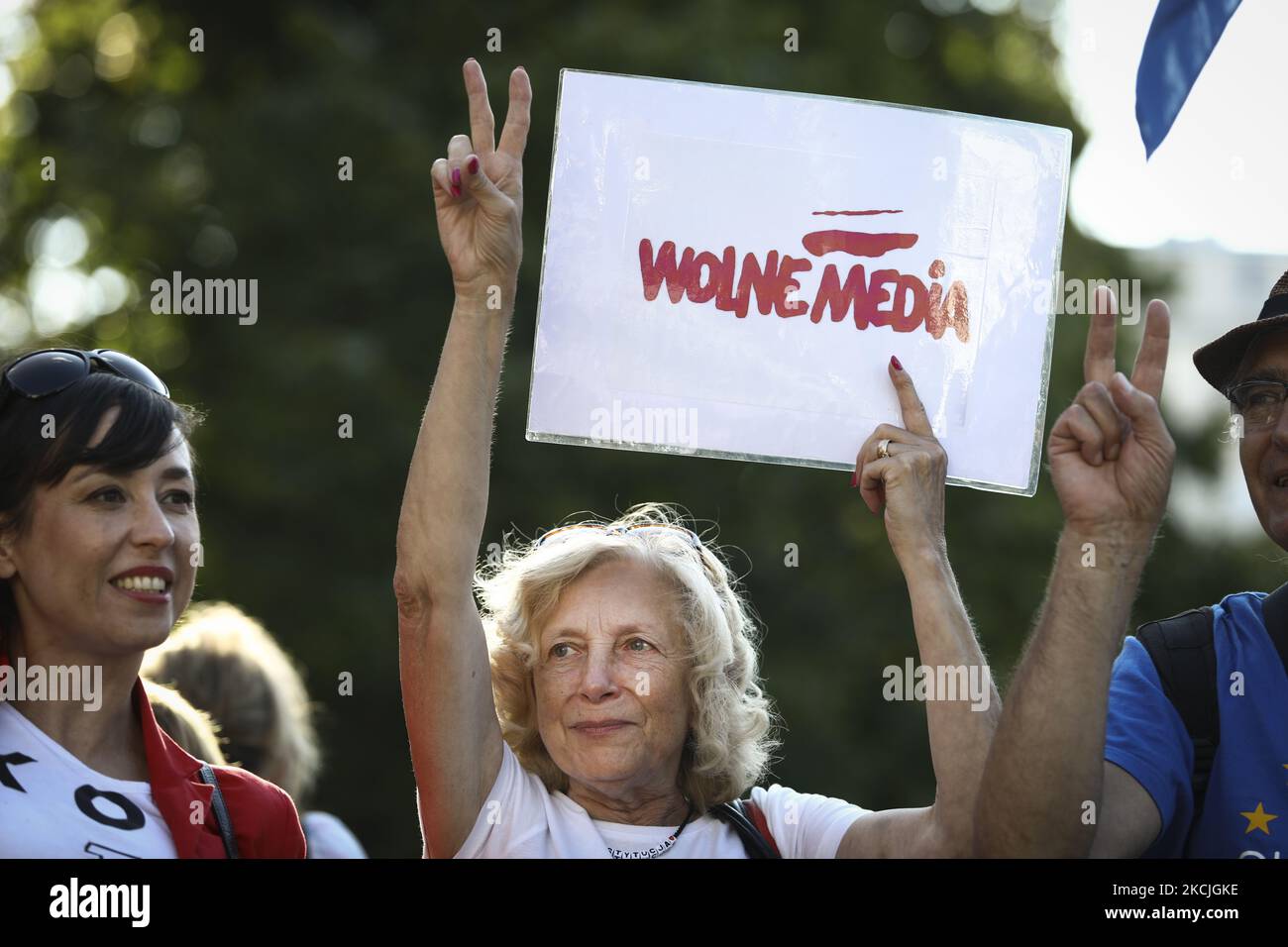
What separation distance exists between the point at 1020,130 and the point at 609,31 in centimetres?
618

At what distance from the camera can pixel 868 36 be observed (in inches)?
382

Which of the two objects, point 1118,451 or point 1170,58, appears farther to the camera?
point 1170,58

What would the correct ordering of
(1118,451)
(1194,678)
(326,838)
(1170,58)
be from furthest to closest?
(326,838), (1170,58), (1194,678), (1118,451)

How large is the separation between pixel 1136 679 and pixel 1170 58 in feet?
4.26

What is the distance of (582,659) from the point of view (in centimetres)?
279

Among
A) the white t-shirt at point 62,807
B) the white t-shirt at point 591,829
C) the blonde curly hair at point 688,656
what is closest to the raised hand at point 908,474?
the blonde curly hair at point 688,656

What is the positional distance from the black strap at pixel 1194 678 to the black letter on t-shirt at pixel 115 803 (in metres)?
1.79

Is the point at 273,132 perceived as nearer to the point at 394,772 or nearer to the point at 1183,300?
the point at 394,772

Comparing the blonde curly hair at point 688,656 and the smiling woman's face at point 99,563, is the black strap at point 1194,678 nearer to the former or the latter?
the blonde curly hair at point 688,656

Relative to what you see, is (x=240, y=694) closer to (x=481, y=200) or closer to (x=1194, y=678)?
(x=481, y=200)

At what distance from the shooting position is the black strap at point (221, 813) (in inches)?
98.3

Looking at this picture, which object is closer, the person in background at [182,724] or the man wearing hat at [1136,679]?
the man wearing hat at [1136,679]

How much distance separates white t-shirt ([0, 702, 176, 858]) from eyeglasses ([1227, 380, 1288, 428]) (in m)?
2.08

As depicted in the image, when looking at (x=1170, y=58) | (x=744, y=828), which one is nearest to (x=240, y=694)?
→ (x=744, y=828)
